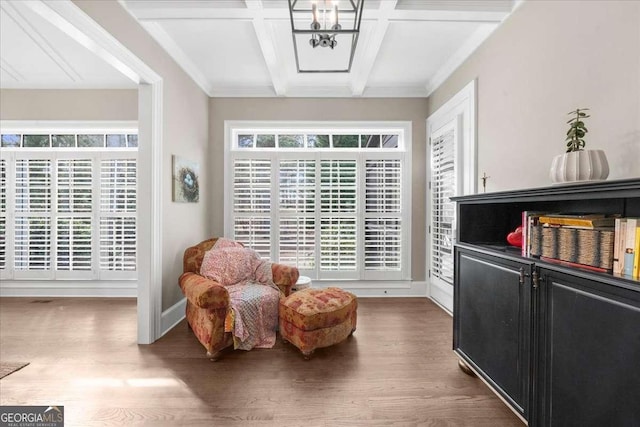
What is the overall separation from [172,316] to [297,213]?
6.20 ft

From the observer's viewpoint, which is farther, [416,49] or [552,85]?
[416,49]

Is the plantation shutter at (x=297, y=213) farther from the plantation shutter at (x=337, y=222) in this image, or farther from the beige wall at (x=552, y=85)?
the beige wall at (x=552, y=85)

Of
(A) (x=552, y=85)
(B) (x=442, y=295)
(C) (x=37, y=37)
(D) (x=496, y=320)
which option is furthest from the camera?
(B) (x=442, y=295)

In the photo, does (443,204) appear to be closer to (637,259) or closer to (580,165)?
(580,165)

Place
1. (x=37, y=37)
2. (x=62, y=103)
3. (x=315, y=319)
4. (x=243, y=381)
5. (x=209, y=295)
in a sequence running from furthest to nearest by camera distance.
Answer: (x=62, y=103) < (x=37, y=37) < (x=315, y=319) < (x=209, y=295) < (x=243, y=381)

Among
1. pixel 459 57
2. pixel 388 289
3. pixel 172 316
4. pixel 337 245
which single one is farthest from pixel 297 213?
pixel 459 57

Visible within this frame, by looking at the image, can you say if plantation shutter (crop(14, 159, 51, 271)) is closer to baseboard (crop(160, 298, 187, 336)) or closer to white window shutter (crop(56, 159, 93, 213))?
white window shutter (crop(56, 159, 93, 213))

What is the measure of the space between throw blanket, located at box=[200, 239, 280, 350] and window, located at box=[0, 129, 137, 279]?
6.01 feet

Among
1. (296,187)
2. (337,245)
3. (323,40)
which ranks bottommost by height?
(337,245)

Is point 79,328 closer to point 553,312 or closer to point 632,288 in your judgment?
point 553,312

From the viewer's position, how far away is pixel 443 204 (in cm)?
360

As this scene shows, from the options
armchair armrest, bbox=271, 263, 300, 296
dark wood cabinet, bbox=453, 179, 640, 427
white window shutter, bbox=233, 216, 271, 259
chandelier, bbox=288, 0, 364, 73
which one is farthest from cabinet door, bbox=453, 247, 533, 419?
white window shutter, bbox=233, 216, 271, 259

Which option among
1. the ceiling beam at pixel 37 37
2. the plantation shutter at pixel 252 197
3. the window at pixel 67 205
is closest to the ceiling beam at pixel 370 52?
the plantation shutter at pixel 252 197

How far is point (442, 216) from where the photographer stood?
364 cm
